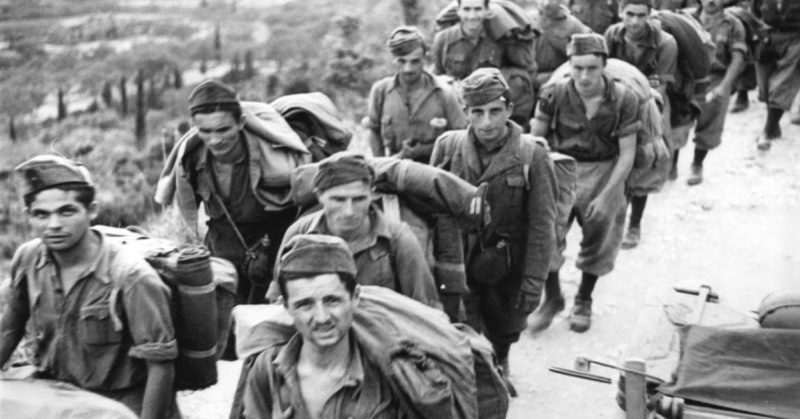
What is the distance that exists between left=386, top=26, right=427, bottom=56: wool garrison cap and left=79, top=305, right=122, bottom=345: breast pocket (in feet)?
12.5

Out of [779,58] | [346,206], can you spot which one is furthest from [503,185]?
[779,58]

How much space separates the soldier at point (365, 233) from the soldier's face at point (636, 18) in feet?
16.8

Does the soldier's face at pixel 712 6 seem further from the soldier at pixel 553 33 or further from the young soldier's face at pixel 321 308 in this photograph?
the young soldier's face at pixel 321 308

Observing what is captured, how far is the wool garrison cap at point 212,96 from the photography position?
5.69m

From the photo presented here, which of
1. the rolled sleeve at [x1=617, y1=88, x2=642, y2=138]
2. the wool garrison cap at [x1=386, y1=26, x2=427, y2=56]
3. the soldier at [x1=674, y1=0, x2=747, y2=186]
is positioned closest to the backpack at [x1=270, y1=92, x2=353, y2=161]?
the wool garrison cap at [x1=386, y1=26, x2=427, y2=56]

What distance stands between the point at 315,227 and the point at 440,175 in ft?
2.86

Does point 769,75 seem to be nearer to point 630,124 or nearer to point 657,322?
point 630,124

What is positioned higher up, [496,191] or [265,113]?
[265,113]

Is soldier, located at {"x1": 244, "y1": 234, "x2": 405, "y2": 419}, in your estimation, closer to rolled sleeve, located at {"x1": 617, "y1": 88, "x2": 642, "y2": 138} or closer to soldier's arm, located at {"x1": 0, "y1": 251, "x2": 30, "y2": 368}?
soldier's arm, located at {"x1": 0, "y1": 251, "x2": 30, "y2": 368}

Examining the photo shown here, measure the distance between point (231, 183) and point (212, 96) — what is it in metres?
0.61

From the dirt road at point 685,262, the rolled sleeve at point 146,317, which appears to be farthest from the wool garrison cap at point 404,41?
the rolled sleeve at point 146,317

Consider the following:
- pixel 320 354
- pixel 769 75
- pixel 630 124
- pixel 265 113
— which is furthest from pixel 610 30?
pixel 320 354

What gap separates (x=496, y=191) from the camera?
6.15 meters

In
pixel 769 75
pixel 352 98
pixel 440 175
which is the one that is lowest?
pixel 352 98
